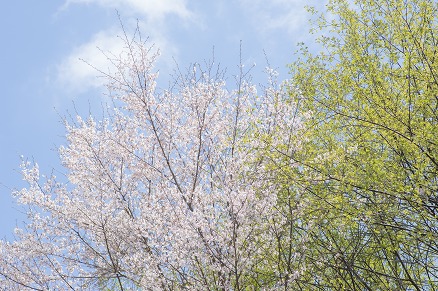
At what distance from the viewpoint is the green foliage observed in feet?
28.3

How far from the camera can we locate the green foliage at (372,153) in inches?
340

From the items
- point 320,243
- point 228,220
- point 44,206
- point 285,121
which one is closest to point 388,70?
point 285,121

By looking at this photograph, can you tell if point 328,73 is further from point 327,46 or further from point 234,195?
point 234,195

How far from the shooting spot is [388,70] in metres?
10.5

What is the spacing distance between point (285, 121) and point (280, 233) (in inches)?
85.2

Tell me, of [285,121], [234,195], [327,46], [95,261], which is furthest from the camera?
[327,46]

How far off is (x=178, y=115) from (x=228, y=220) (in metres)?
3.07

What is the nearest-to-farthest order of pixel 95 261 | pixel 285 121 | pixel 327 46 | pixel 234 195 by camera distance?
pixel 234 195
pixel 285 121
pixel 95 261
pixel 327 46

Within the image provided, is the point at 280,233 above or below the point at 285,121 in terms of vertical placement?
below

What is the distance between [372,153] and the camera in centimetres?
1008

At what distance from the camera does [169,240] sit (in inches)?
368

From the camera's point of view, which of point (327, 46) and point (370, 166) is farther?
point (327, 46)

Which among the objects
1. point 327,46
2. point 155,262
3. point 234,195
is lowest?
point 155,262

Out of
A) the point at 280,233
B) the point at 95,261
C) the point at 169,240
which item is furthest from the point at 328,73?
the point at 95,261
